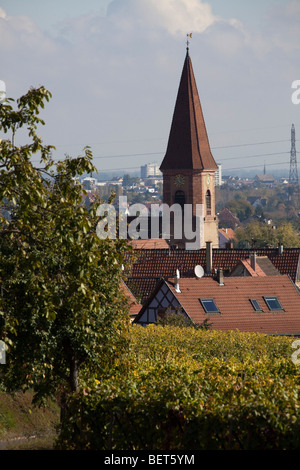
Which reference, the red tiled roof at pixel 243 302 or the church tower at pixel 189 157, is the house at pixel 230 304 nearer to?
the red tiled roof at pixel 243 302

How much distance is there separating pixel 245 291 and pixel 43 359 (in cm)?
2756

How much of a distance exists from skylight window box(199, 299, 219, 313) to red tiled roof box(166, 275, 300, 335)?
198 mm

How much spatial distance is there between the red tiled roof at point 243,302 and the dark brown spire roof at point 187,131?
42783 millimetres

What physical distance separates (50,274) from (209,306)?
85.3 ft

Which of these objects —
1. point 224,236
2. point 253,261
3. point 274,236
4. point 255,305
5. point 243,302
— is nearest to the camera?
point 255,305

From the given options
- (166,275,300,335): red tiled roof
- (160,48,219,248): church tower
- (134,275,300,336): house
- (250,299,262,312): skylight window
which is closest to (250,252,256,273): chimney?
(166,275,300,335): red tiled roof

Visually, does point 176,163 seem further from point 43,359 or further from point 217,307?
point 43,359

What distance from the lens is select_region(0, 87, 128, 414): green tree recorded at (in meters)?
12.1

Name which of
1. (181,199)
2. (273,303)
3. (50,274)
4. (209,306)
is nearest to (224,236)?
(181,199)

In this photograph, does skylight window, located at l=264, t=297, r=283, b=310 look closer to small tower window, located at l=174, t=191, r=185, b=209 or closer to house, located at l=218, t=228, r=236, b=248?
small tower window, located at l=174, t=191, r=185, b=209

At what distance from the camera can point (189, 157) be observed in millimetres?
87000

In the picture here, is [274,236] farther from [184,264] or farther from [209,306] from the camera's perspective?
[209,306]

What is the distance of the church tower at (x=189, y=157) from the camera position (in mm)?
86188

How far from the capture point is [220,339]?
90.7 ft
